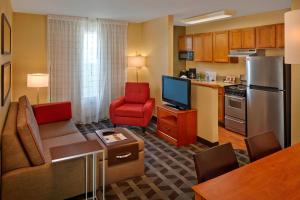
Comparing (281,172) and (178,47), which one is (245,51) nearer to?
(178,47)

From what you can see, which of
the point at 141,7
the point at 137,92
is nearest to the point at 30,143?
the point at 141,7

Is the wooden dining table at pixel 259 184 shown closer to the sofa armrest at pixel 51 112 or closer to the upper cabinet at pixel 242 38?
the sofa armrest at pixel 51 112

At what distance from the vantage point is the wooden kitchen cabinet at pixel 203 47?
240 inches

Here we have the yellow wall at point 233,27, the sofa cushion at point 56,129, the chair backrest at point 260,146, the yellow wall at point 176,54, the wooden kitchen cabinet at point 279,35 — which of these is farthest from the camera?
the yellow wall at point 176,54

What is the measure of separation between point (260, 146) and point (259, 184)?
699 mm

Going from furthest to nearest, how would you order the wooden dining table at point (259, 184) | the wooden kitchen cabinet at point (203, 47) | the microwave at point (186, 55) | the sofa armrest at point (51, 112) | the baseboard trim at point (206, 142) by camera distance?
1. the microwave at point (186, 55)
2. the wooden kitchen cabinet at point (203, 47)
3. the baseboard trim at point (206, 142)
4. the sofa armrest at point (51, 112)
5. the wooden dining table at point (259, 184)

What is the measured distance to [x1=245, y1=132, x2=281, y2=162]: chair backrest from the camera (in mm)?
2027

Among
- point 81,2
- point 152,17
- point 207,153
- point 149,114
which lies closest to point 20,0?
point 81,2

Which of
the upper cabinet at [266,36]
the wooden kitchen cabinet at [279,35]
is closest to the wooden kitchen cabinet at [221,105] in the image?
the upper cabinet at [266,36]

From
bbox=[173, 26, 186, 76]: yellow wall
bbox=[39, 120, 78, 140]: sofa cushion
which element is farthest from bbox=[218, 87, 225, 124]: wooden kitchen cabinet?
bbox=[39, 120, 78, 140]: sofa cushion

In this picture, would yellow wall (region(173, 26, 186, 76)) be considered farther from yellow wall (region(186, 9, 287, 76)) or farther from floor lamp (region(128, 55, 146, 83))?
floor lamp (region(128, 55, 146, 83))

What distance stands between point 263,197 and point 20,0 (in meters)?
4.43

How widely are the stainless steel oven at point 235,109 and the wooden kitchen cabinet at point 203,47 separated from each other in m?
1.25

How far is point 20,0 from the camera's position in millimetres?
3998
